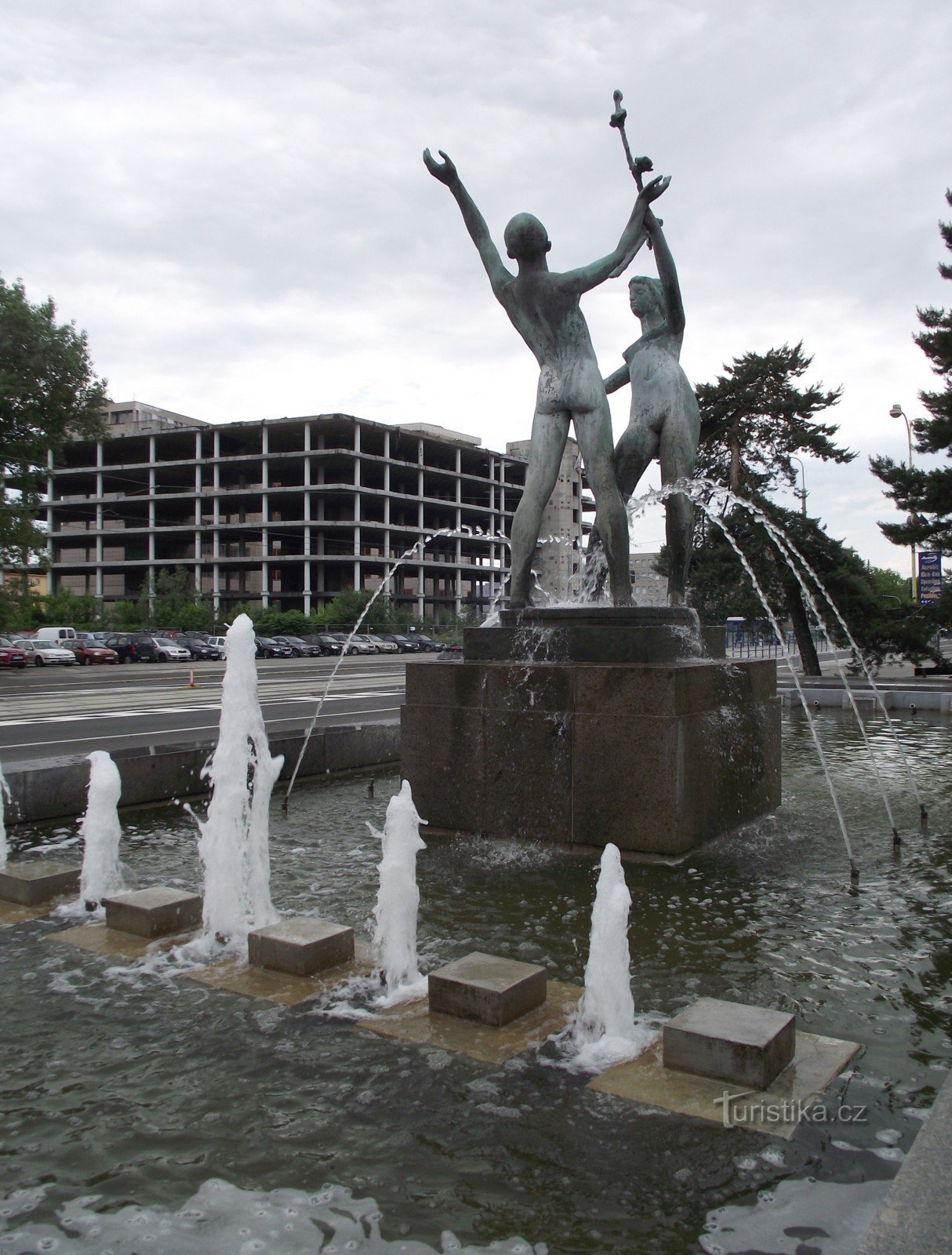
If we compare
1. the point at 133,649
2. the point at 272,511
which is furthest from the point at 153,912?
the point at 272,511

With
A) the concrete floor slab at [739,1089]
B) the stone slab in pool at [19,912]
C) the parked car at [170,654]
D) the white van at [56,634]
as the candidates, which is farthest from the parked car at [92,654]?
the concrete floor slab at [739,1089]

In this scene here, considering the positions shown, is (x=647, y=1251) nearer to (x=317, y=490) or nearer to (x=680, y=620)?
(x=680, y=620)

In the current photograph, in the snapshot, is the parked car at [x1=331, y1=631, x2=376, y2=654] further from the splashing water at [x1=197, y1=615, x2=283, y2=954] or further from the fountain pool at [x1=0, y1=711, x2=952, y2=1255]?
the fountain pool at [x1=0, y1=711, x2=952, y2=1255]

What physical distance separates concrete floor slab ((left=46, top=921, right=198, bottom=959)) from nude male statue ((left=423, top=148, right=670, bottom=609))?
3.77 meters

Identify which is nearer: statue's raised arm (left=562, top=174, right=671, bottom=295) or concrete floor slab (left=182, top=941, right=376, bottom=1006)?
concrete floor slab (left=182, top=941, right=376, bottom=1006)

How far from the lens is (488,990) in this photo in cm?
345

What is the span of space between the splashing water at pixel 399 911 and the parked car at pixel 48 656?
42.4m

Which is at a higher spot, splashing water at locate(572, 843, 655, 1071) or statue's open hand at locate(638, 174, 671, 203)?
statue's open hand at locate(638, 174, 671, 203)

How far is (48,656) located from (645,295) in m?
40.0

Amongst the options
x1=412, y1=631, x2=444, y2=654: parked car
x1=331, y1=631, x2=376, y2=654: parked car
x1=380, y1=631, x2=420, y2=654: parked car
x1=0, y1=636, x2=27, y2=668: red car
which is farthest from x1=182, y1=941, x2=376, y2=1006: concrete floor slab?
x1=380, y1=631, x2=420, y2=654: parked car

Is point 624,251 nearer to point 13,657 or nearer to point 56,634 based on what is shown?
point 13,657

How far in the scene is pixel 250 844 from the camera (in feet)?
16.4

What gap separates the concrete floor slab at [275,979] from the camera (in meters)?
3.81

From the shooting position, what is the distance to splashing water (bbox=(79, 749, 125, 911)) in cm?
523
